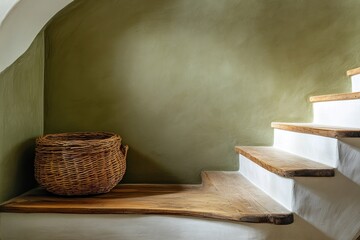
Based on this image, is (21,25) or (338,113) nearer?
(21,25)

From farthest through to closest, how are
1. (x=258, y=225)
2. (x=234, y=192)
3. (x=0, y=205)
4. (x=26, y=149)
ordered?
(x=26, y=149) < (x=234, y=192) < (x=0, y=205) < (x=258, y=225)

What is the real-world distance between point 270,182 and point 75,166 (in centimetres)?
97

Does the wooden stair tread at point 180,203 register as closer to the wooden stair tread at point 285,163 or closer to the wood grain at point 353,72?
the wooden stair tread at point 285,163

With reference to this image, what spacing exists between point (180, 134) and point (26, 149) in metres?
0.94

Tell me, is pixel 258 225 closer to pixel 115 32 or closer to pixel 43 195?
pixel 43 195

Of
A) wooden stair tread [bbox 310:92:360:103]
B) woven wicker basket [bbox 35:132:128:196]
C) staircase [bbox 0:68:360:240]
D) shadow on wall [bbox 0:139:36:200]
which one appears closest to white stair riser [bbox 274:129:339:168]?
staircase [bbox 0:68:360:240]

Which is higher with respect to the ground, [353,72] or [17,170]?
[353,72]

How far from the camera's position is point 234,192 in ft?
4.91

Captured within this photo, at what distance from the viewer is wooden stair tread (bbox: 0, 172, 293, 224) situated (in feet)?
4.05

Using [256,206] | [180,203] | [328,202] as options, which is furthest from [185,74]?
[328,202]

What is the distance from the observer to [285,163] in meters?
1.36

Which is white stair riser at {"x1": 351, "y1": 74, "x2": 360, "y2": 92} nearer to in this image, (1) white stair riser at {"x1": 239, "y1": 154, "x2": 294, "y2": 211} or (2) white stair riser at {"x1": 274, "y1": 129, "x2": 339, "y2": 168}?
(2) white stair riser at {"x1": 274, "y1": 129, "x2": 339, "y2": 168}

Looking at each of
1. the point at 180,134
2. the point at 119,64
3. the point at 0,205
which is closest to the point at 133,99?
the point at 119,64

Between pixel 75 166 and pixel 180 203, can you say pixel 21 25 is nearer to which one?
pixel 75 166
